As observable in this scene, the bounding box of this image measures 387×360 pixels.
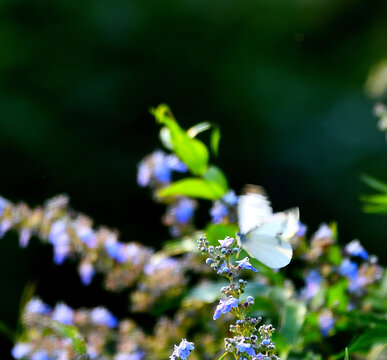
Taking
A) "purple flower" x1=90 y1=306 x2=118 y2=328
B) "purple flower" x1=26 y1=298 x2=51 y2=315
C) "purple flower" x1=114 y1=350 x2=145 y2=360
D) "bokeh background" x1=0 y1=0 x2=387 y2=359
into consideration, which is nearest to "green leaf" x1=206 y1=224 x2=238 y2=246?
"purple flower" x1=114 y1=350 x2=145 y2=360

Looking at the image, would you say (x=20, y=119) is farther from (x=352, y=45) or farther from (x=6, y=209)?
(x=6, y=209)

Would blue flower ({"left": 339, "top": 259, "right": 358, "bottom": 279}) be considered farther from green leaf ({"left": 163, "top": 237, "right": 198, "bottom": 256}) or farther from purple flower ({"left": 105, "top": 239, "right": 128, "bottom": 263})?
purple flower ({"left": 105, "top": 239, "right": 128, "bottom": 263})

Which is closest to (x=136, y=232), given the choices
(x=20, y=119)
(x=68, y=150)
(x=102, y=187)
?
Result: (x=102, y=187)

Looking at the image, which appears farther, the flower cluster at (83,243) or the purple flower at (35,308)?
the purple flower at (35,308)

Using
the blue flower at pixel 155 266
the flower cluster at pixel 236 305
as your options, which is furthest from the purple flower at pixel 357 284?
the flower cluster at pixel 236 305

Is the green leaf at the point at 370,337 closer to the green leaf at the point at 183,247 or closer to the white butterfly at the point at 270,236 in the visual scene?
the white butterfly at the point at 270,236

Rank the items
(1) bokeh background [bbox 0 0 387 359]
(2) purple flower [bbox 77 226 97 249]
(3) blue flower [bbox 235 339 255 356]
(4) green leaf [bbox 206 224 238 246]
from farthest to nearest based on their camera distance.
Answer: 1. (1) bokeh background [bbox 0 0 387 359]
2. (2) purple flower [bbox 77 226 97 249]
3. (4) green leaf [bbox 206 224 238 246]
4. (3) blue flower [bbox 235 339 255 356]
